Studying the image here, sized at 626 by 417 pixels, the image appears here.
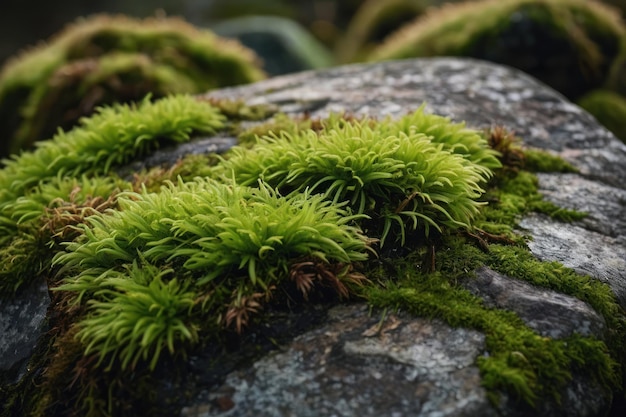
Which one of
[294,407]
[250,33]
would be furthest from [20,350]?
[250,33]

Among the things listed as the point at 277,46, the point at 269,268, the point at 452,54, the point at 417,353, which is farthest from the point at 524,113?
the point at 277,46

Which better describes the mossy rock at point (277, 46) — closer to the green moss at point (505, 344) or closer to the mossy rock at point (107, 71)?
the mossy rock at point (107, 71)

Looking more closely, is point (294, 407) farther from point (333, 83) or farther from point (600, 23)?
point (600, 23)

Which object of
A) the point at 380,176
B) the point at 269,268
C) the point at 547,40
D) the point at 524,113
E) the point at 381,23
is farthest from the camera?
the point at 381,23

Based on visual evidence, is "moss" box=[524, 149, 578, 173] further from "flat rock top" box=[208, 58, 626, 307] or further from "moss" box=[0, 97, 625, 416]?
"moss" box=[0, 97, 625, 416]

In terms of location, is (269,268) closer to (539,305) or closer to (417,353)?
(417,353)

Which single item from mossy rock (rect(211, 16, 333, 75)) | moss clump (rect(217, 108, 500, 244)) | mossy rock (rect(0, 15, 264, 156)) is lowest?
mossy rock (rect(211, 16, 333, 75))

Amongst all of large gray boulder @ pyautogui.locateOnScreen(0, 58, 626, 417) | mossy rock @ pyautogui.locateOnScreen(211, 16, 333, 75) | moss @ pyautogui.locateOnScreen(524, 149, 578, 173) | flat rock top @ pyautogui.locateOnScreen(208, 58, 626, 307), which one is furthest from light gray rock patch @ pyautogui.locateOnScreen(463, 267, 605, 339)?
mossy rock @ pyautogui.locateOnScreen(211, 16, 333, 75)
